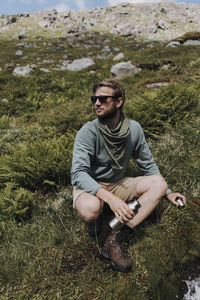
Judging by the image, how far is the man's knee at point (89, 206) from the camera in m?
2.22

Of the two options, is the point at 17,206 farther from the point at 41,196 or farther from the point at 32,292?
the point at 32,292

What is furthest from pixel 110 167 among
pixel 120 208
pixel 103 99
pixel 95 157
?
pixel 103 99

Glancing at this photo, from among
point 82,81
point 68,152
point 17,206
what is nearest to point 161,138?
point 68,152

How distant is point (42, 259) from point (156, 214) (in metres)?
1.56

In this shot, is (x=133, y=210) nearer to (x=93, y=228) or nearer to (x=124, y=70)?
(x=93, y=228)

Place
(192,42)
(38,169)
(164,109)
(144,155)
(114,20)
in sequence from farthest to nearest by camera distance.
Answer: (114,20)
(192,42)
(164,109)
(38,169)
(144,155)

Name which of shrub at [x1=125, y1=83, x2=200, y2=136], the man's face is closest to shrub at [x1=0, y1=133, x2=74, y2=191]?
the man's face

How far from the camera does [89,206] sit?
2227mm

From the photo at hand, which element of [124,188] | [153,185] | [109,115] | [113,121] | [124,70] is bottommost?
[124,70]

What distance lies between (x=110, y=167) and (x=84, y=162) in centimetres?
46

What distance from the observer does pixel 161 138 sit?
15.5ft

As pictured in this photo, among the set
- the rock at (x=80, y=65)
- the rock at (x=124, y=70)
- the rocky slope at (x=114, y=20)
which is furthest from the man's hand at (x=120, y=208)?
the rocky slope at (x=114, y=20)

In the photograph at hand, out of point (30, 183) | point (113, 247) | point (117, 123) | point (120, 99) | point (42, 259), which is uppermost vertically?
point (120, 99)

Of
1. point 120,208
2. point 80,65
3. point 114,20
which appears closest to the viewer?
point 120,208
